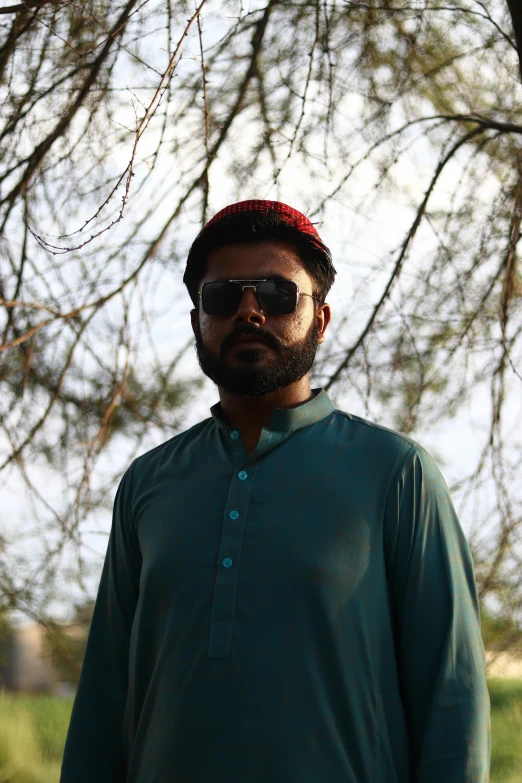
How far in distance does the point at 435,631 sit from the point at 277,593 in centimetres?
24

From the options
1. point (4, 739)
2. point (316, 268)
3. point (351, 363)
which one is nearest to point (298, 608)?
point (316, 268)

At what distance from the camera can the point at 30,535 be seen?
3.25 meters

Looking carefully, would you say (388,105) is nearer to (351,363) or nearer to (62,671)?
(351,363)

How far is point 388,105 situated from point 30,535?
1.70 metres

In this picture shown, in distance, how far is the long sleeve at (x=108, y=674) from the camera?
179cm

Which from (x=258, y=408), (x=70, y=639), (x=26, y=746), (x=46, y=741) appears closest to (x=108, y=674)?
(x=258, y=408)

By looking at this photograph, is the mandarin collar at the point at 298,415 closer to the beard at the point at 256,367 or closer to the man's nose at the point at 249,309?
the beard at the point at 256,367

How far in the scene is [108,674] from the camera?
6.04 feet

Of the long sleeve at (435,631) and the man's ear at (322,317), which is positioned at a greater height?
the man's ear at (322,317)

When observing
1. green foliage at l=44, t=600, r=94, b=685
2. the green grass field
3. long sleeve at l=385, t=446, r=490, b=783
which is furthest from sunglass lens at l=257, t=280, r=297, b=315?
the green grass field

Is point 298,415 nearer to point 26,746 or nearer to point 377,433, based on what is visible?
point 377,433

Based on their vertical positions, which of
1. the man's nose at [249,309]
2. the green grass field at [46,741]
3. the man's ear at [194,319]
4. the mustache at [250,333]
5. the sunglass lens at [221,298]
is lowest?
the green grass field at [46,741]

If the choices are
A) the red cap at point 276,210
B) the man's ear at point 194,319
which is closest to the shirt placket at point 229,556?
the man's ear at point 194,319

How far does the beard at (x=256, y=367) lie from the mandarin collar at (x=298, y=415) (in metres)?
0.05
